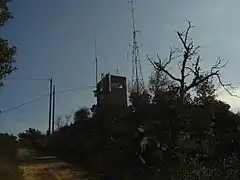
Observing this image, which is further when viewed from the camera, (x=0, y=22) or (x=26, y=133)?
(x=26, y=133)

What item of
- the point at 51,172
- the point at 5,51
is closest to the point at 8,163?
the point at 51,172

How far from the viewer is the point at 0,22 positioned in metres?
14.6

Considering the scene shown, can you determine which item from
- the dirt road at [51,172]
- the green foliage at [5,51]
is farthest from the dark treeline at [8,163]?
the green foliage at [5,51]

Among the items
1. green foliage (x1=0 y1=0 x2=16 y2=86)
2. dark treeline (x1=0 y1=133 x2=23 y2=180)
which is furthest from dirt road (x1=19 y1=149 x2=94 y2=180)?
green foliage (x1=0 y1=0 x2=16 y2=86)

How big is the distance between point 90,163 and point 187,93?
7957 mm

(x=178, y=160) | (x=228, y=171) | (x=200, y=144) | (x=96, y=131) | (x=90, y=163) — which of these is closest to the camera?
(x=228, y=171)


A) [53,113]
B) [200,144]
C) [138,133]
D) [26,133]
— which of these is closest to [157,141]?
[138,133]

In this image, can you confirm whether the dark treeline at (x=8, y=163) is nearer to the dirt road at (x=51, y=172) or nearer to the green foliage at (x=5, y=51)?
the dirt road at (x=51, y=172)

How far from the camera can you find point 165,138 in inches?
915

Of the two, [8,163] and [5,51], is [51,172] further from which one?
[5,51]

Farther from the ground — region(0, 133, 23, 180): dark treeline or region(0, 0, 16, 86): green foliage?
region(0, 0, 16, 86): green foliage

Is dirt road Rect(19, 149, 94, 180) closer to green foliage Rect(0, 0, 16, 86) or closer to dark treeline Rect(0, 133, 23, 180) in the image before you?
dark treeline Rect(0, 133, 23, 180)

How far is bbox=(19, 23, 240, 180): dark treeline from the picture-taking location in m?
19.4

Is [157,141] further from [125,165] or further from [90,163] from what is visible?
[90,163]
